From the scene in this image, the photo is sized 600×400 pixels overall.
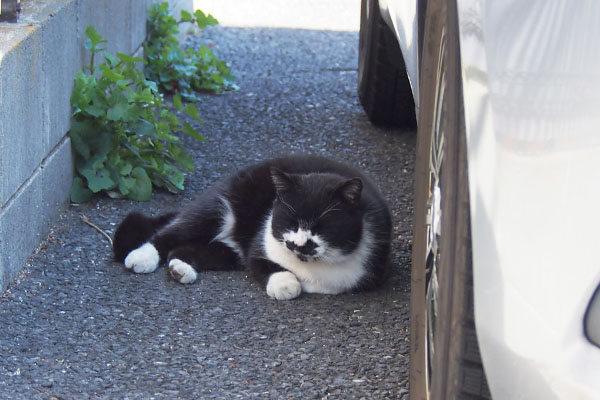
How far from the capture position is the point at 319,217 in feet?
10.8

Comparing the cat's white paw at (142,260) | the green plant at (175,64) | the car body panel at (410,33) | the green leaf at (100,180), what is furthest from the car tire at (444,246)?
the green plant at (175,64)

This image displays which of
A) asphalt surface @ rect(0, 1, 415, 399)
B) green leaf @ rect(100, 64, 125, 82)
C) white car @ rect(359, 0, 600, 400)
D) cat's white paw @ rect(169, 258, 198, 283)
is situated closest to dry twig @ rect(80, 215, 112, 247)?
asphalt surface @ rect(0, 1, 415, 399)

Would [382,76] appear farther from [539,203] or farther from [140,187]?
[539,203]

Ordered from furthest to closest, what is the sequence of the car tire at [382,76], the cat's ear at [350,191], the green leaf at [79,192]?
the car tire at [382,76] < the green leaf at [79,192] < the cat's ear at [350,191]

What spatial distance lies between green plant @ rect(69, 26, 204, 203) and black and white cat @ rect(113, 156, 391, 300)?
0.43 m

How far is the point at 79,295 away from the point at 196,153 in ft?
5.93

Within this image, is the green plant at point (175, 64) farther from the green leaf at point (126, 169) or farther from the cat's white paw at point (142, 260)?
the cat's white paw at point (142, 260)

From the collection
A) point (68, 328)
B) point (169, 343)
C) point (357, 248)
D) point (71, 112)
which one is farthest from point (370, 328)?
point (71, 112)

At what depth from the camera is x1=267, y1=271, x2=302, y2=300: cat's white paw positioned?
3238mm

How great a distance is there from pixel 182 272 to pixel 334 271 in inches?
25.2

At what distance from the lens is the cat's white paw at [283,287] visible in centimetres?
324

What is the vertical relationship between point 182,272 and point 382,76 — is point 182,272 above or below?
below

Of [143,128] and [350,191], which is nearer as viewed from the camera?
[350,191]

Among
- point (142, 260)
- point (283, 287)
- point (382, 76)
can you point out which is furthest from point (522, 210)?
point (382, 76)
